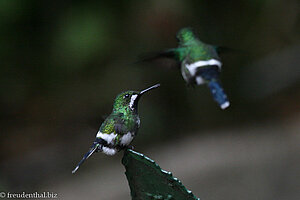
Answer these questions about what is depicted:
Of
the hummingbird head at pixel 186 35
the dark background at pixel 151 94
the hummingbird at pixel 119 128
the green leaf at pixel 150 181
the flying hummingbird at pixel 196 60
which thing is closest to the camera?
the green leaf at pixel 150 181

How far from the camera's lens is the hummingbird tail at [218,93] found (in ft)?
4.47

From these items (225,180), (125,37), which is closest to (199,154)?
(225,180)

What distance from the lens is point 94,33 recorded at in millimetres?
3080

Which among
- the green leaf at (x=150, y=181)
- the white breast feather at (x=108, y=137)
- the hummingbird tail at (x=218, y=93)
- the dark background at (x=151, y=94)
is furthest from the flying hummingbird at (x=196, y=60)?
the dark background at (x=151, y=94)

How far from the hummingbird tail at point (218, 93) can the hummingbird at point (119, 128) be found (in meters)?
0.24

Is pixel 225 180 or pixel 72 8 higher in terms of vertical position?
pixel 72 8

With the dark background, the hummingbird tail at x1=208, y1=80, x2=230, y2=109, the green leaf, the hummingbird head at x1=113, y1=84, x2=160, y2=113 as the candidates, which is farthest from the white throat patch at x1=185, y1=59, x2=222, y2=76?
the dark background

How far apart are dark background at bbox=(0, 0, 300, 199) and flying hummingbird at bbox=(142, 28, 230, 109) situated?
49.3 inches

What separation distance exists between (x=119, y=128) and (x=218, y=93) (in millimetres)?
361

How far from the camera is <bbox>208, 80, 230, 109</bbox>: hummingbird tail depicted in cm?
136

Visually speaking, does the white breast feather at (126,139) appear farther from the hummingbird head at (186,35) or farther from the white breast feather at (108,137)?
the hummingbird head at (186,35)

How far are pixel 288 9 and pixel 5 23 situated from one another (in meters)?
2.23

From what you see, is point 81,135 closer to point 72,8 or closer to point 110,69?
point 110,69

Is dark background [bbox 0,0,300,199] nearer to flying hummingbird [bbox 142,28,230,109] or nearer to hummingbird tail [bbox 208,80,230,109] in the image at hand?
flying hummingbird [bbox 142,28,230,109]
